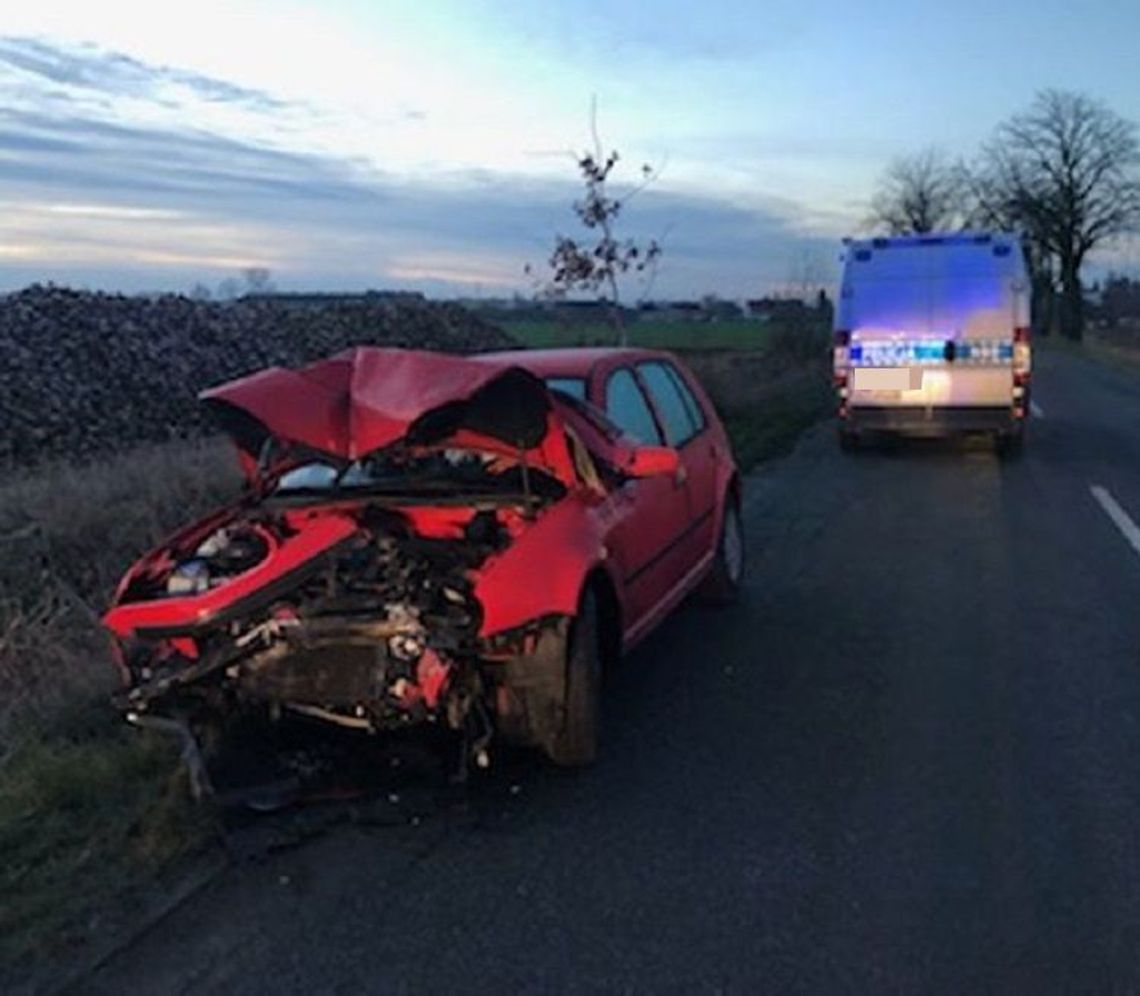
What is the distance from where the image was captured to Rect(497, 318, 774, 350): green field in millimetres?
35953

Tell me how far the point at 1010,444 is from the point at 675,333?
35400 millimetres

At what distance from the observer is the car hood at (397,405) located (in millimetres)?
5922

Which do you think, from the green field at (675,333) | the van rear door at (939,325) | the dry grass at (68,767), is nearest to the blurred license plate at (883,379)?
the van rear door at (939,325)

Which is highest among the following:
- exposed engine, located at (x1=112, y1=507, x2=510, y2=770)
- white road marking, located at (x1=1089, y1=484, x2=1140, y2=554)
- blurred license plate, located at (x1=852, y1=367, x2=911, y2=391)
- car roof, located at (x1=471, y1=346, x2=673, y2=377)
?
car roof, located at (x1=471, y1=346, x2=673, y2=377)

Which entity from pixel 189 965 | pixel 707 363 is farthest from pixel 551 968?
pixel 707 363

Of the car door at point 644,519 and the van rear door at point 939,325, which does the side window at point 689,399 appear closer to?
the car door at point 644,519

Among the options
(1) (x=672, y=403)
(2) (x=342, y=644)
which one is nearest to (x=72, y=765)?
(2) (x=342, y=644)

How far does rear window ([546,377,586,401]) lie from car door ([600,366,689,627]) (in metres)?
0.15

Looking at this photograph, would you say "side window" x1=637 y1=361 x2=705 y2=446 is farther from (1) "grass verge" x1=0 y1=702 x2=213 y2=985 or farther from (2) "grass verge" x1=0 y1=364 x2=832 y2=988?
(1) "grass verge" x1=0 y1=702 x2=213 y2=985

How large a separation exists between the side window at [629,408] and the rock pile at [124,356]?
526 inches

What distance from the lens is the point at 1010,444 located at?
724 inches

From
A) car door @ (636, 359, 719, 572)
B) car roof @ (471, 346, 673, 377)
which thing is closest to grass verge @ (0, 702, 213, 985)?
car roof @ (471, 346, 673, 377)

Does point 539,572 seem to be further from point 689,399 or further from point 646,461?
point 689,399

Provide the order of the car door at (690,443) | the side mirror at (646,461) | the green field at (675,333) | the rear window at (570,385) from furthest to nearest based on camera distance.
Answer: the green field at (675,333)
the car door at (690,443)
the rear window at (570,385)
the side mirror at (646,461)
